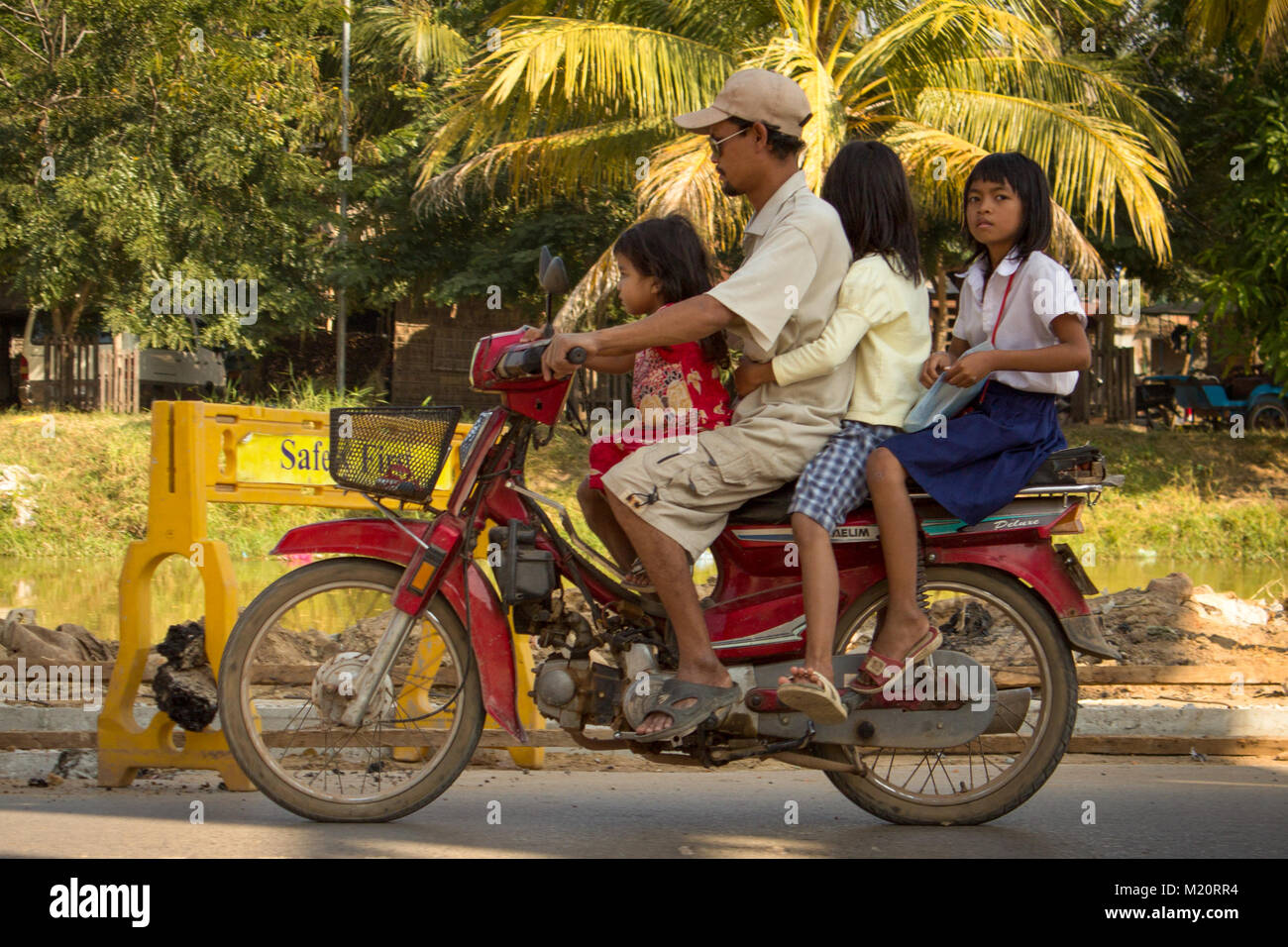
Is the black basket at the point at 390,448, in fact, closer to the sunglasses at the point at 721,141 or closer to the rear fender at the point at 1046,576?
the sunglasses at the point at 721,141

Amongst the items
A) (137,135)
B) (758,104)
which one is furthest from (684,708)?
(137,135)

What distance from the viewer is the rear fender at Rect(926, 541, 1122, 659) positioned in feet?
15.0

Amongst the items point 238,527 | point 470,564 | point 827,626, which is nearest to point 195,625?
point 470,564

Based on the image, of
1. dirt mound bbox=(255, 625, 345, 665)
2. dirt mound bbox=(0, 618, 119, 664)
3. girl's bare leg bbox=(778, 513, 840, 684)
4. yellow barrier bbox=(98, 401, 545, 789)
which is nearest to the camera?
girl's bare leg bbox=(778, 513, 840, 684)

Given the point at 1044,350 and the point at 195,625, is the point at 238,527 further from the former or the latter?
the point at 1044,350

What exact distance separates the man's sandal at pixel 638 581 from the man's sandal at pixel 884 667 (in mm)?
686

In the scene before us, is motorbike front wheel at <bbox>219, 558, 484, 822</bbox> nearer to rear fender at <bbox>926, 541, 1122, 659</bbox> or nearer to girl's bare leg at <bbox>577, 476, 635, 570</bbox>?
girl's bare leg at <bbox>577, 476, 635, 570</bbox>

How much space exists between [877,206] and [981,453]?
2.77 feet

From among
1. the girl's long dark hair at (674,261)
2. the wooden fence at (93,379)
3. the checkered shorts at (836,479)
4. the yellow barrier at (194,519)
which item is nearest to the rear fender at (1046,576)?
the checkered shorts at (836,479)

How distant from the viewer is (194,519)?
526 centimetres

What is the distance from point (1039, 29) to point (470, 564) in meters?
15.0

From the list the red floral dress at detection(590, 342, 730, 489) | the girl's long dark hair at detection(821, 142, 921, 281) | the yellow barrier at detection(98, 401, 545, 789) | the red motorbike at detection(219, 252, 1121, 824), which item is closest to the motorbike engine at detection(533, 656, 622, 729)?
the red motorbike at detection(219, 252, 1121, 824)

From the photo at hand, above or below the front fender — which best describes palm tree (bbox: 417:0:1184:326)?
above

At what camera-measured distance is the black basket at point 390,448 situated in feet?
14.2
